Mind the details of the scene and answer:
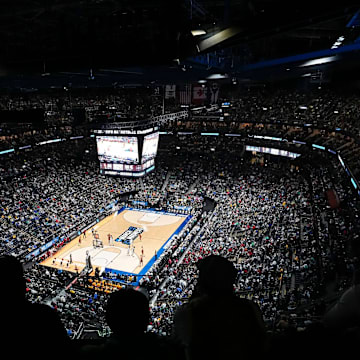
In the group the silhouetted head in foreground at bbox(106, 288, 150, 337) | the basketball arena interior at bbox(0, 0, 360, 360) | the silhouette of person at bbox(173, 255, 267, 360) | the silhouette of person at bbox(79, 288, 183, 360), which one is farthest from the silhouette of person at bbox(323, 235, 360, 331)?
the silhouetted head in foreground at bbox(106, 288, 150, 337)

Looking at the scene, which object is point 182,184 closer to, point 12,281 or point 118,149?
point 118,149

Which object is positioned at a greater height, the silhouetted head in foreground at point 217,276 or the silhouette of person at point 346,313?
the silhouetted head in foreground at point 217,276

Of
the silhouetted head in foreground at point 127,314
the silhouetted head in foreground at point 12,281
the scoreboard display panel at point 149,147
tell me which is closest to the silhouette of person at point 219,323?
the silhouetted head in foreground at point 127,314

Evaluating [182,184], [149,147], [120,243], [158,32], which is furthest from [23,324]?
[182,184]

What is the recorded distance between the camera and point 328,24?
984 cm

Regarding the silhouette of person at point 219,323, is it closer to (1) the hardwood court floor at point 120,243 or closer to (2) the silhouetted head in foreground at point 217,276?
(2) the silhouetted head in foreground at point 217,276

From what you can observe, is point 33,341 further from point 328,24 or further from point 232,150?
point 232,150

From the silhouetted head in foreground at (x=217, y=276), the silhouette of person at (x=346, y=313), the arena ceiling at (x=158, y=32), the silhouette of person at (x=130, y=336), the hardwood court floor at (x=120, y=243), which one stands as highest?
the arena ceiling at (x=158, y=32)

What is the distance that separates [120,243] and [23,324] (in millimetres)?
24058

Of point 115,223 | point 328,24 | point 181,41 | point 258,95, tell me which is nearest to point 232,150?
point 258,95

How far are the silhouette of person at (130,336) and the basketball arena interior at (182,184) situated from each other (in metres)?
0.01

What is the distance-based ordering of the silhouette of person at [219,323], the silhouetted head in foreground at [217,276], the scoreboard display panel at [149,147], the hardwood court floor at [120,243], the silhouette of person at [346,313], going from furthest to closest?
1. the scoreboard display panel at [149,147]
2. the hardwood court floor at [120,243]
3. the silhouette of person at [346,313]
4. the silhouetted head in foreground at [217,276]
5. the silhouette of person at [219,323]

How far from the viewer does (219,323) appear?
2049mm

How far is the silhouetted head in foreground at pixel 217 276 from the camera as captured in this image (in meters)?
2.18
